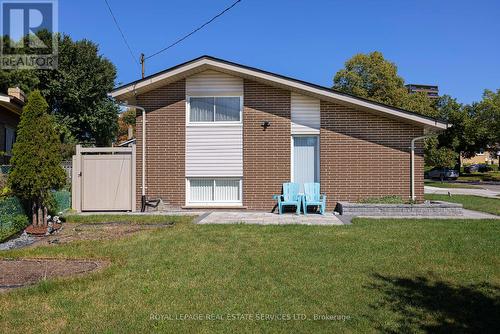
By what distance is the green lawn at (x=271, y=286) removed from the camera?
413 cm

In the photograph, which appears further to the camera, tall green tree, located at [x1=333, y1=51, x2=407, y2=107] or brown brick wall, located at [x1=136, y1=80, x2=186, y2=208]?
tall green tree, located at [x1=333, y1=51, x2=407, y2=107]

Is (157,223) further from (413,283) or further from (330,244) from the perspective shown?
(413,283)

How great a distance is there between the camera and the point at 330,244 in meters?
7.57

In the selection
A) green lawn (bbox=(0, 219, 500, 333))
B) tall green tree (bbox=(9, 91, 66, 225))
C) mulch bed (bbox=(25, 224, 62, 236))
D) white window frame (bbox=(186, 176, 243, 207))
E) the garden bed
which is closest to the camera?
green lawn (bbox=(0, 219, 500, 333))

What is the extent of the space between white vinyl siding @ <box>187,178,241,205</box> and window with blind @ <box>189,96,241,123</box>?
1.89 metres

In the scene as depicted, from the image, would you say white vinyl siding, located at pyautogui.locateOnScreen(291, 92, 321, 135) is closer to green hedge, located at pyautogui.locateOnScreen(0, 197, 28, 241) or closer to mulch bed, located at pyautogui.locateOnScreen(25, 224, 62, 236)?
mulch bed, located at pyautogui.locateOnScreen(25, 224, 62, 236)

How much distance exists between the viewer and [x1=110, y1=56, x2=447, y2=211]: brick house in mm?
13242

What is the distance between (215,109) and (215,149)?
4.12 ft

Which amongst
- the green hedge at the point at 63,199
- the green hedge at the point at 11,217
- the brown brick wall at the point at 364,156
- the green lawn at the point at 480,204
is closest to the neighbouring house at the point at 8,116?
the green hedge at the point at 63,199

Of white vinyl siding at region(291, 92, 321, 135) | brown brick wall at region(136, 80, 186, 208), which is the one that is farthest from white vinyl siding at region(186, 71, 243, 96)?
white vinyl siding at region(291, 92, 321, 135)

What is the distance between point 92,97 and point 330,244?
→ 27928 mm

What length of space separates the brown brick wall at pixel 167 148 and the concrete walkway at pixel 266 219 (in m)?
1.69

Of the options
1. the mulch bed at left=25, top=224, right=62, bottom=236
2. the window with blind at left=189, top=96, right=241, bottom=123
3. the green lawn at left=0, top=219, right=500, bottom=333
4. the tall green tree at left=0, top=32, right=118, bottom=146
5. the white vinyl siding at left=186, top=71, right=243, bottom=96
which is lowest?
the green lawn at left=0, top=219, right=500, bottom=333

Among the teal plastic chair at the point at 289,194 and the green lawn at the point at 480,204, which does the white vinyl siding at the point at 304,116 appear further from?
the green lawn at the point at 480,204
